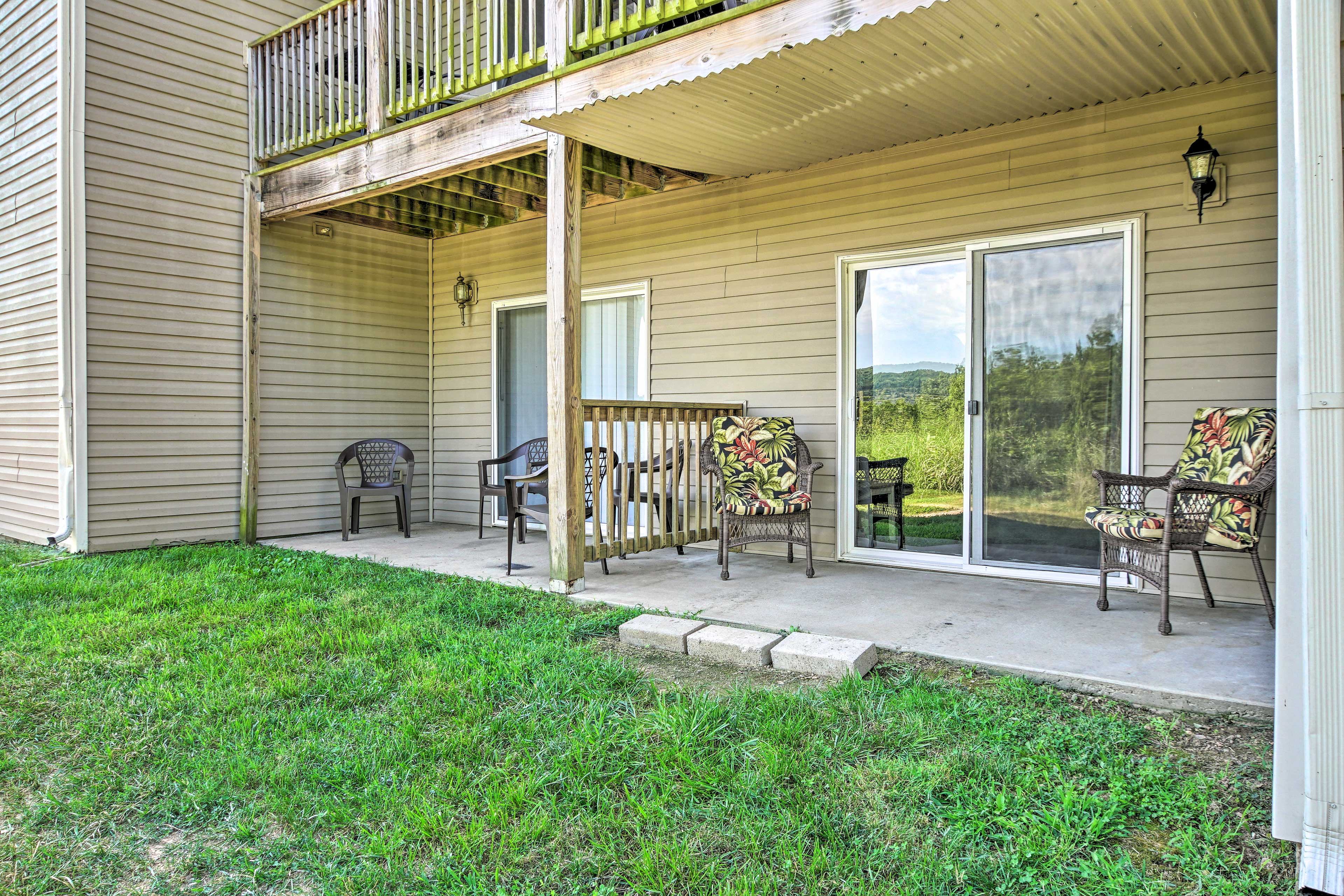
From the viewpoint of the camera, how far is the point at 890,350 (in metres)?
4.82

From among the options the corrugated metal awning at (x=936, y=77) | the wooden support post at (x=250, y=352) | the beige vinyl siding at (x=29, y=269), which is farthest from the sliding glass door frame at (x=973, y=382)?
the beige vinyl siding at (x=29, y=269)

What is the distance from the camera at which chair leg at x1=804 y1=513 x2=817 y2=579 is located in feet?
14.5

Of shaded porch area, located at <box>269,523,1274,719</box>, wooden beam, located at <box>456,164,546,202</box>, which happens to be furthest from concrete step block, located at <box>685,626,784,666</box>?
wooden beam, located at <box>456,164,546,202</box>

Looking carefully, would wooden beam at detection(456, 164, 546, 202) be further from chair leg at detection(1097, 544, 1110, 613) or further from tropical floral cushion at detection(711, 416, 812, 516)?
chair leg at detection(1097, 544, 1110, 613)

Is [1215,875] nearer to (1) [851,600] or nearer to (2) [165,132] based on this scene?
(1) [851,600]

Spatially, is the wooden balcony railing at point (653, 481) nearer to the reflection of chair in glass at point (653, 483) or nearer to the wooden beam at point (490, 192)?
the reflection of chair in glass at point (653, 483)

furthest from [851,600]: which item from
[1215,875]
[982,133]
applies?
[982,133]

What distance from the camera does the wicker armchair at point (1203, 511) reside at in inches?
126

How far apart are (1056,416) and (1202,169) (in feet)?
4.26

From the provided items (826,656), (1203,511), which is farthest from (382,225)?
(1203,511)

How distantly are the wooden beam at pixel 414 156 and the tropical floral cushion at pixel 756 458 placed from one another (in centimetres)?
191

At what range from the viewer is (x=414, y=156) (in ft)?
16.0

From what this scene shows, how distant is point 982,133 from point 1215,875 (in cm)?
381

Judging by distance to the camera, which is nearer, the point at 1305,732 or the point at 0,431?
the point at 1305,732
